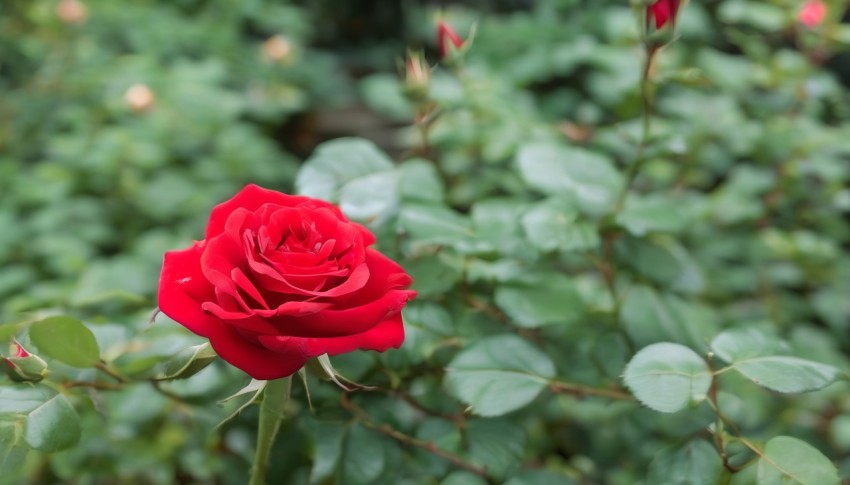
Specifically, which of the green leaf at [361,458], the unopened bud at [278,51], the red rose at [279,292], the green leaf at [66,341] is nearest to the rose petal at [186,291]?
the red rose at [279,292]

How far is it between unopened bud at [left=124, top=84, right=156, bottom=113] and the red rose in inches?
49.5

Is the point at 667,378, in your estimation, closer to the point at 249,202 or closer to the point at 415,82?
the point at 249,202

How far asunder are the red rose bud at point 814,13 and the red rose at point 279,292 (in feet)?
3.53

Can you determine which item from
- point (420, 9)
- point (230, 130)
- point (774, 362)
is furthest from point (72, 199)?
point (420, 9)

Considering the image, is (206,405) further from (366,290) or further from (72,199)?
(72,199)

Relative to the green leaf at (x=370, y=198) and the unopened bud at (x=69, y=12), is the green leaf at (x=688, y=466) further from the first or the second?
the unopened bud at (x=69, y=12)

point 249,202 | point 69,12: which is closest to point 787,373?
point 249,202

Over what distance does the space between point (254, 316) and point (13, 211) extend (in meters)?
1.31

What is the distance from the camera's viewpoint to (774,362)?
57cm

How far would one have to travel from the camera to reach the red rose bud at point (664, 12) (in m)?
0.68

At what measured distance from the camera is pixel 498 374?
647 mm

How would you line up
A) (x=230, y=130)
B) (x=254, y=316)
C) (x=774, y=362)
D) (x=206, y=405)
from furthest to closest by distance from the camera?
(x=230, y=130), (x=206, y=405), (x=774, y=362), (x=254, y=316)

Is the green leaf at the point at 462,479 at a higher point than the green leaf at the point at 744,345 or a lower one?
lower

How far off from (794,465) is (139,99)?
60.3 inches
